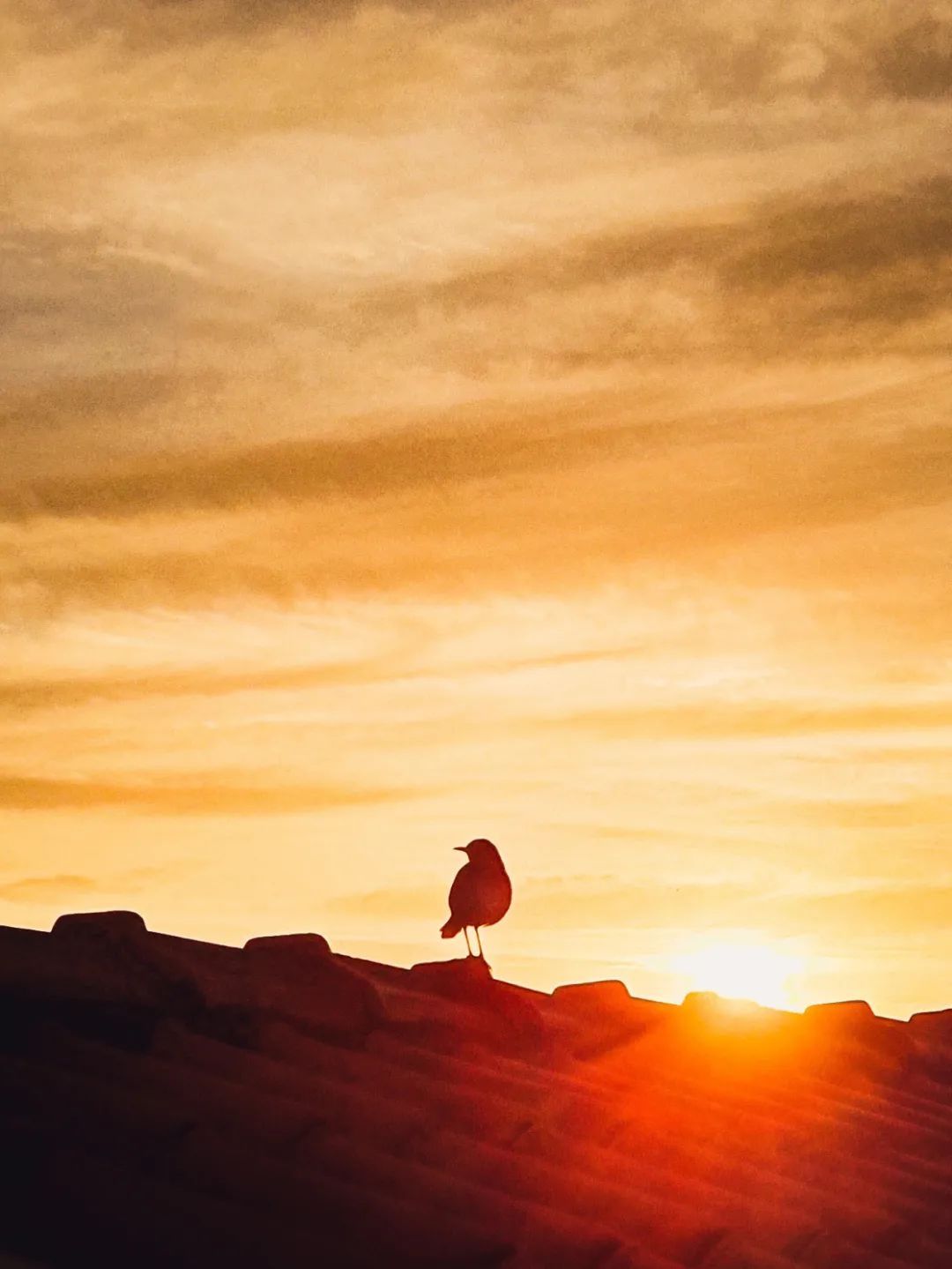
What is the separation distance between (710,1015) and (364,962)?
1803 mm

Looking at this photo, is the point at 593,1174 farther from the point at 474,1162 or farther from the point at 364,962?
the point at 364,962

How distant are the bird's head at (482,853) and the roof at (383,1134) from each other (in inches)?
116

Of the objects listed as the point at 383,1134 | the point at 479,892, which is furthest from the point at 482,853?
the point at 383,1134

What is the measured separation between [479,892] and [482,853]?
0.32 metres

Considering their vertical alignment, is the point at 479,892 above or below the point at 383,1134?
above

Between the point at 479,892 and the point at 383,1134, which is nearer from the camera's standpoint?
the point at 383,1134

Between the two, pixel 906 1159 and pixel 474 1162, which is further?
pixel 906 1159

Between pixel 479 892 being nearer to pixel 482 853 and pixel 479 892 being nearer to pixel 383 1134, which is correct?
→ pixel 482 853

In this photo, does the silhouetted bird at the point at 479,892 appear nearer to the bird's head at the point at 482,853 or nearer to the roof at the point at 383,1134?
the bird's head at the point at 482,853

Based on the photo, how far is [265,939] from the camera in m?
6.52

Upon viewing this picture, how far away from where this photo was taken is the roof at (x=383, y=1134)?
4305 millimetres

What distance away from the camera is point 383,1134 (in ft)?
16.9

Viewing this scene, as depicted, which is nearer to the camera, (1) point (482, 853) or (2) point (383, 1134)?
(2) point (383, 1134)

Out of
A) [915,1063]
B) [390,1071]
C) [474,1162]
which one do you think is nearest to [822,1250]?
[474,1162]
